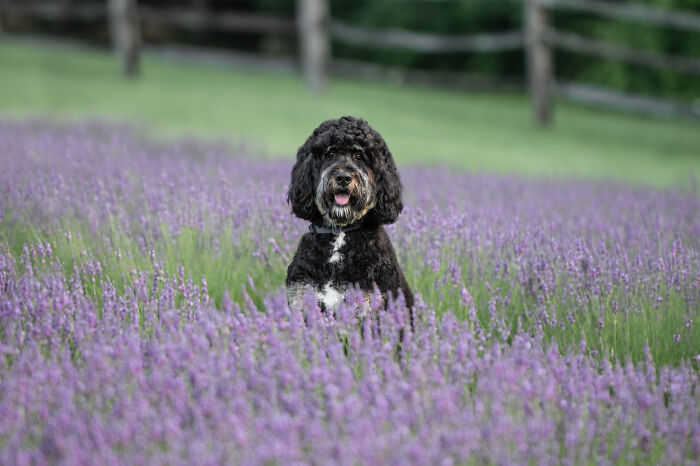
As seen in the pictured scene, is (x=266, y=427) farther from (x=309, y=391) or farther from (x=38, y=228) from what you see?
(x=38, y=228)

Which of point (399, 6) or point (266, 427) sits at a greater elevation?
point (399, 6)

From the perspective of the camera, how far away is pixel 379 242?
3.49m

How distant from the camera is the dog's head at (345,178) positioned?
11.0 feet

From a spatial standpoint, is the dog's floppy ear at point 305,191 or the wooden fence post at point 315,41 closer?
the dog's floppy ear at point 305,191

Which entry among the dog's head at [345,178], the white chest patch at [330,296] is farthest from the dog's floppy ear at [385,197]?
the white chest patch at [330,296]

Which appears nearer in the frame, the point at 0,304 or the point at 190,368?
the point at 190,368

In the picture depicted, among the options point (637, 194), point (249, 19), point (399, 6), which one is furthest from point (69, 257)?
point (399, 6)

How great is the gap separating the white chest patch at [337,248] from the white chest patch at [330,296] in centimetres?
11

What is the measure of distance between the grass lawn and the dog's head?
4.49 metres

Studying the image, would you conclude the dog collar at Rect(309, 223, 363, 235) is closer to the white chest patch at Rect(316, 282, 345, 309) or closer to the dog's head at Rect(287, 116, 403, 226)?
the dog's head at Rect(287, 116, 403, 226)

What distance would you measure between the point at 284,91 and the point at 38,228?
9551 millimetres

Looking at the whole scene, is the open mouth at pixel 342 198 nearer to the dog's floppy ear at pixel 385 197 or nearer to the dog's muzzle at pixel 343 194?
the dog's muzzle at pixel 343 194

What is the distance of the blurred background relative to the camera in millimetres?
9893

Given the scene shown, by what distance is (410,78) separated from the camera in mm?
16641
